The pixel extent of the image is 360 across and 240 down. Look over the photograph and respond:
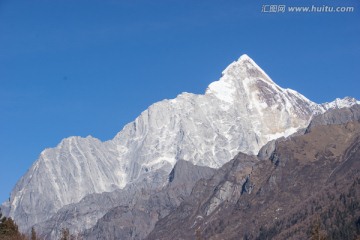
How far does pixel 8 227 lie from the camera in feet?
573

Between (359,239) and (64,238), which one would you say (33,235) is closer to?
(64,238)

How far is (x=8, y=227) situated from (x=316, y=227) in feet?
200

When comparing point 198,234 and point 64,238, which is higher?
point 64,238

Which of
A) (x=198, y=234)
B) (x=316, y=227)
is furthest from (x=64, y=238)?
(x=316, y=227)

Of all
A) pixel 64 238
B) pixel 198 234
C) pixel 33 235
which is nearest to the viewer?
pixel 198 234

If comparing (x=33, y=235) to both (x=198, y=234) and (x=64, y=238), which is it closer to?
(x=64, y=238)

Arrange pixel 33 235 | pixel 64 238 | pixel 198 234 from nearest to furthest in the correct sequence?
1. pixel 198 234
2. pixel 64 238
3. pixel 33 235

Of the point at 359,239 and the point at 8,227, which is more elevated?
the point at 8,227

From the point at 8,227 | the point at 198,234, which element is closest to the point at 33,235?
the point at 8,227

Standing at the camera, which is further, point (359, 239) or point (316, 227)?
point (359, 239)

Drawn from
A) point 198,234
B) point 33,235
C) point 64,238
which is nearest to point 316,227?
point 198,234

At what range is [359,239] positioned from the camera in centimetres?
16700

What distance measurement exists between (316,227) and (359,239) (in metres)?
23.0

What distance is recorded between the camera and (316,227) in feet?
483
